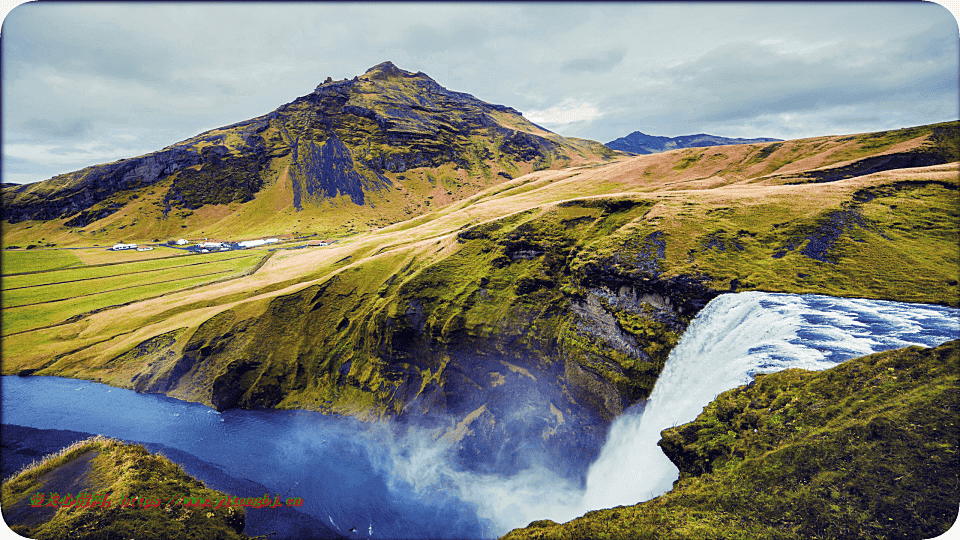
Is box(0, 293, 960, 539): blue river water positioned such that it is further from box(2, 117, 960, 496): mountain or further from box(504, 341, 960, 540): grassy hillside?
box(504, 341, 960, 540): grassy hillside

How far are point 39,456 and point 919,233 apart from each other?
94.7 meters

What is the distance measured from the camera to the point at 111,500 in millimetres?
15883

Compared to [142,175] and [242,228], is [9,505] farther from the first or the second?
[142,175]

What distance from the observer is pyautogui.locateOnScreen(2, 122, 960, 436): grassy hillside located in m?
28.4

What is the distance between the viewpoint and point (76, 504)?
51.4 feet

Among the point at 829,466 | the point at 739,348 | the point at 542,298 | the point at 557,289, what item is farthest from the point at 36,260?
the point at 829,466

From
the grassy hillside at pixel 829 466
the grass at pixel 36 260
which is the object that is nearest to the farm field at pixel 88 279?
the grass at pixel 36 260

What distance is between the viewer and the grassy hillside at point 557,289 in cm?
2841

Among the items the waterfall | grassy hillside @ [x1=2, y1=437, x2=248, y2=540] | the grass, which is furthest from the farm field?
the waterfall

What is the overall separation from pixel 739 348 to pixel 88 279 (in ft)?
501

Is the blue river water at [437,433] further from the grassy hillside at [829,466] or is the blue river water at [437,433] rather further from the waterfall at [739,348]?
the grassy hillside at [829,466]

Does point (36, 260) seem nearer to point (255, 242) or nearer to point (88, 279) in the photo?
point (88, 279)

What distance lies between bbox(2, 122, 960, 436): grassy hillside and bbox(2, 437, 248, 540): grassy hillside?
30.6 meters

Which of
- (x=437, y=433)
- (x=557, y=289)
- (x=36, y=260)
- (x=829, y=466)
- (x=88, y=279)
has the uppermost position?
(x=36, y=260)
